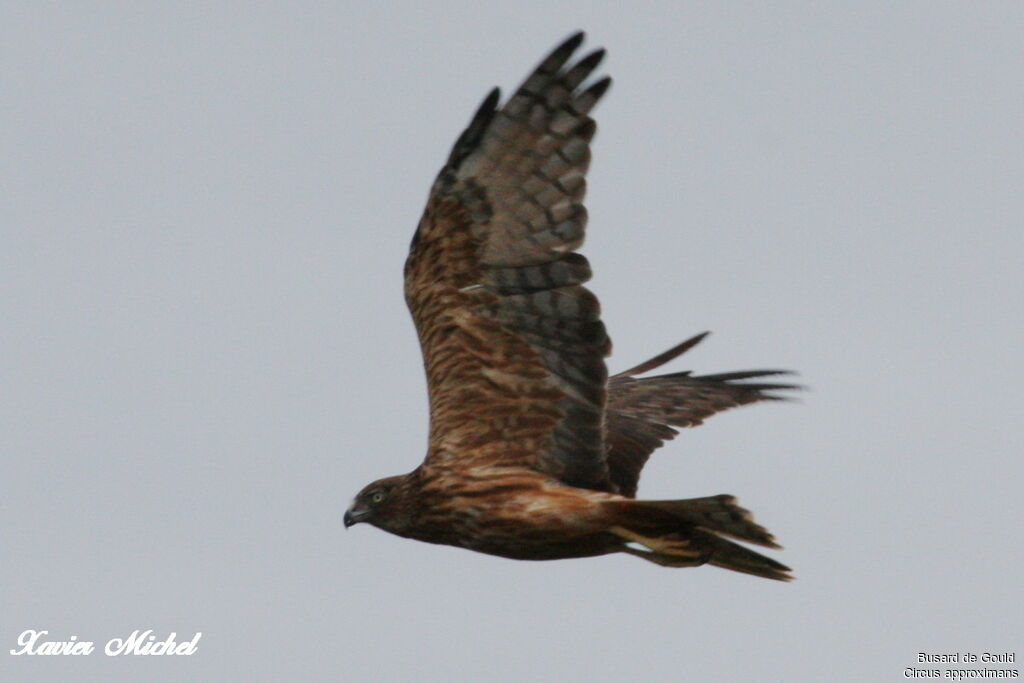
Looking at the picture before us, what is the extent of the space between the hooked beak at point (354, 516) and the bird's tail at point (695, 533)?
148 centimetres

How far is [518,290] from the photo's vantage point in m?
10.6

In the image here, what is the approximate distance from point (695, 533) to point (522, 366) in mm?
1397

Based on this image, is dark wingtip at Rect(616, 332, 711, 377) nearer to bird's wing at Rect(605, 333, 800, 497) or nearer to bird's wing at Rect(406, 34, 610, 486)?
bird's wing at Rect(605, 333, 800, 497)

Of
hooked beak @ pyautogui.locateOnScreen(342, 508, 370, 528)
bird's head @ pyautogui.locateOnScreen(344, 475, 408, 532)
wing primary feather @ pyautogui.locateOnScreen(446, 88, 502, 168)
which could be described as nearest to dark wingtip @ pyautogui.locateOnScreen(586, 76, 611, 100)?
wing primary feather @ pyautogui.locateOnScreen(446, 88, 502, 168)

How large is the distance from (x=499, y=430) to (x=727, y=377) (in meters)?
3.06

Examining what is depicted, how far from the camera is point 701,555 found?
10.5m

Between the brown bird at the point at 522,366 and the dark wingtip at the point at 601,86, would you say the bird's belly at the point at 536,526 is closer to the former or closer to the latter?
the brown bird at the point at 522,366

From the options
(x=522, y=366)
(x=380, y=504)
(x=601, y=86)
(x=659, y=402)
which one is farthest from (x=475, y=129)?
(x=659, y=402)

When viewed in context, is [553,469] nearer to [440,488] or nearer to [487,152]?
[440,488]

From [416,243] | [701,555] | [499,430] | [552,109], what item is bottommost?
[701,555]

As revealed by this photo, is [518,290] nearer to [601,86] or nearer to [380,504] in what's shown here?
[601,86]

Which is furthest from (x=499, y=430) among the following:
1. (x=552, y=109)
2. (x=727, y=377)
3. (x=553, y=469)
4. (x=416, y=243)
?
(x=727, y=377)

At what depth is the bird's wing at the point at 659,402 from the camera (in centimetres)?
1212

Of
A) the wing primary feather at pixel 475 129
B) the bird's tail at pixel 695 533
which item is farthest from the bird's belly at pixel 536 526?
the wing primary feather at pixel 475 129
